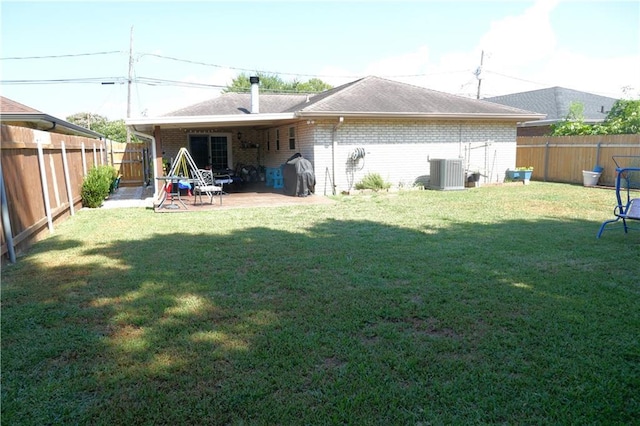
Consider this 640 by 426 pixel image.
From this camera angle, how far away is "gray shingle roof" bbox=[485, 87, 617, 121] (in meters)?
25.0

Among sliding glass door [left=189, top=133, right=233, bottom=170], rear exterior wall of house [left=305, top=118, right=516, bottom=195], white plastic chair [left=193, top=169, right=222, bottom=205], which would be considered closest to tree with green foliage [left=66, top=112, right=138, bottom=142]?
sliding glass door [left=189, top=133, right=233, bottom=170]

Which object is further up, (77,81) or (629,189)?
(77,81)

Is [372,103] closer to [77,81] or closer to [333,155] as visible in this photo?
[333,155]

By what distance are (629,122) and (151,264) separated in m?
19.0

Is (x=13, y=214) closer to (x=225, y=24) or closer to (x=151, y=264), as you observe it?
(x=151, y=264)

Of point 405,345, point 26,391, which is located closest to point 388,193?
point 405,345

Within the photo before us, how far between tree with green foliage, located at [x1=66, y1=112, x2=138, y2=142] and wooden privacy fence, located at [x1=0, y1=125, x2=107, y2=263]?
31.6m

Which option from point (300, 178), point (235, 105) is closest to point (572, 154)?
point (300, 178)

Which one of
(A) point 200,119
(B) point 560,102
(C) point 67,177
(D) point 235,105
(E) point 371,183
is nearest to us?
(C) point 67,177

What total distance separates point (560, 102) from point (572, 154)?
34.9 ft

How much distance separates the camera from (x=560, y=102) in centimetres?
2572

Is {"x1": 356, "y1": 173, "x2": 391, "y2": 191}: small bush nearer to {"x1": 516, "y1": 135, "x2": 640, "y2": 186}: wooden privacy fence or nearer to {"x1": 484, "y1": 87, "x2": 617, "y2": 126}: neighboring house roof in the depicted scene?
{"x1": 516, "y1": 135, "x2": 640, "y2": 186}: wooden privacy fence

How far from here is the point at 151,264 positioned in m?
5.91

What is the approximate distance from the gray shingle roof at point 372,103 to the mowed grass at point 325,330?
Result: 27.6 ft
